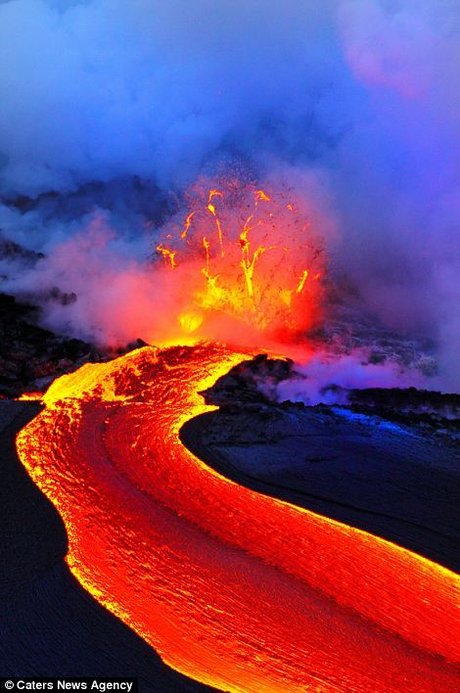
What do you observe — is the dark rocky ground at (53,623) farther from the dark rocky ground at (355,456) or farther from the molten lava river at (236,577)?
the dark rocky ground at (355,456)

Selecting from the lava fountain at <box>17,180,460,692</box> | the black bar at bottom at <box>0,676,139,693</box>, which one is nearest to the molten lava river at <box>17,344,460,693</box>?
the lava fountain at <box>17,180,460,692</box>

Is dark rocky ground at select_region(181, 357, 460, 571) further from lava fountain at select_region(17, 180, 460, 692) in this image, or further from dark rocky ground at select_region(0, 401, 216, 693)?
dark rocky ground at select_region(0, 401, 216, 693)

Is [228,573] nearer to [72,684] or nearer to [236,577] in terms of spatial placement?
[236,577]

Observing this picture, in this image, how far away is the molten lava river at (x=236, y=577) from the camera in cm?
409

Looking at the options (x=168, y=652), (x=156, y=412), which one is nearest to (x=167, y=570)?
(x=168, y=652)

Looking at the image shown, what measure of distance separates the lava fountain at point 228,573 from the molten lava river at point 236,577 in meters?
0.01

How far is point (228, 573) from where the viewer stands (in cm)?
507

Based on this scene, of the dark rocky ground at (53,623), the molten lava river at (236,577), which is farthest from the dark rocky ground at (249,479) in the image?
the molten lava river at (236,577)

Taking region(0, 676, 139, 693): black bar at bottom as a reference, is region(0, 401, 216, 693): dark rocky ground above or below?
above

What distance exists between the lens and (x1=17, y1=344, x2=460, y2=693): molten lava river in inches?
161

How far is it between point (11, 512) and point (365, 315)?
46.4ft

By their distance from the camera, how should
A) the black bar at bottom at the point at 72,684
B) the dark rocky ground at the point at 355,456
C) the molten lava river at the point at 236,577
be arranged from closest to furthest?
the black bar at bottom at the point at 72,684, the molten lava river at the point at 236,577, the dark rocky ground at the point at 355,456

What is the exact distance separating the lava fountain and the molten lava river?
13mm

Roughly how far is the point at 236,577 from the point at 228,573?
0.31 feet
